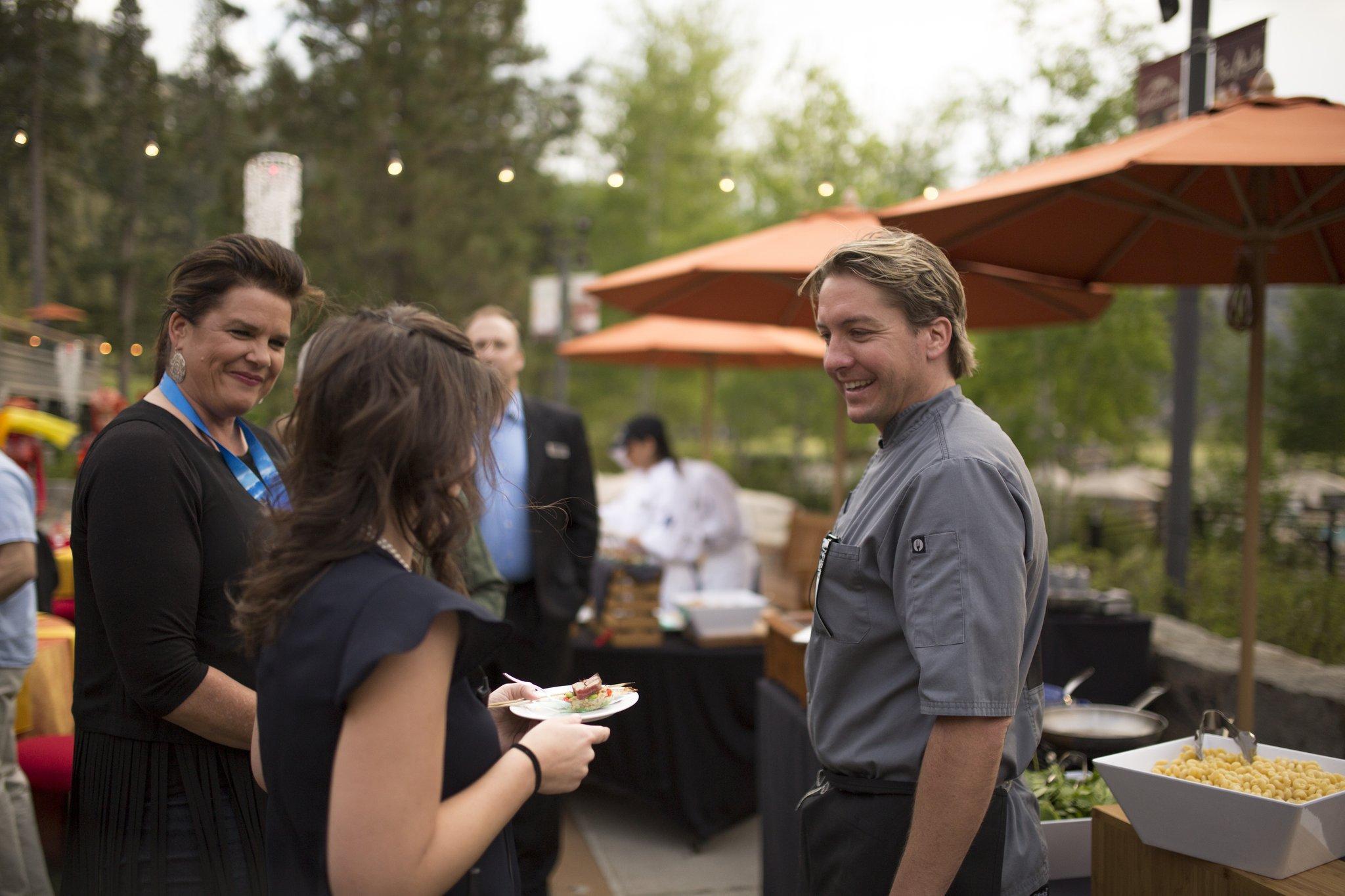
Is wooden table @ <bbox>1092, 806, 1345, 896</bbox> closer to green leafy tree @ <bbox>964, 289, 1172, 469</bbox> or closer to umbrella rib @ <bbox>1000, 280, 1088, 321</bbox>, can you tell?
umbrella rib @ <bbox>1000, 280, 1088, 321</bbox>

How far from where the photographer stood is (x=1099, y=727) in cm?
303

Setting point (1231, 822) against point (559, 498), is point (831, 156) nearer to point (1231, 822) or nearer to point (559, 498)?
point (559, 498)

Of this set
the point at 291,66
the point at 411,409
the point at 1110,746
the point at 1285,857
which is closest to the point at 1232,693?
the point at 1110,746

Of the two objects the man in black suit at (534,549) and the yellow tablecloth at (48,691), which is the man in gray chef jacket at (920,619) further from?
the yellow tablecloth at (48,691)

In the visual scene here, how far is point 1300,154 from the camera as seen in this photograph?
2.53m

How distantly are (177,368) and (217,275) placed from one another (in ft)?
0.67

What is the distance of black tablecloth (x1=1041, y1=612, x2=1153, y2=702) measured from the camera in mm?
4445

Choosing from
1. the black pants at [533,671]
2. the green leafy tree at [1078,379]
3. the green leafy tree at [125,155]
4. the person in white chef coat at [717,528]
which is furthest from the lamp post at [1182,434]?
the green leafy tree at [125,155]

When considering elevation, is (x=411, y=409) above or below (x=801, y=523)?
above

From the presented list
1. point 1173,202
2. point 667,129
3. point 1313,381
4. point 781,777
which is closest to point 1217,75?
point 1173,202

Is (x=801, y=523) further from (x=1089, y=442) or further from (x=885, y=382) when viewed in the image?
(x=885, y=382)

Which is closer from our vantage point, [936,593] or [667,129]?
[936,593]

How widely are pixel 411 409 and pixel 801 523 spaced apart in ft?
29.8

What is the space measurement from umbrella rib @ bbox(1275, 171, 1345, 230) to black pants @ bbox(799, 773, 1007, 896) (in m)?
2.21
